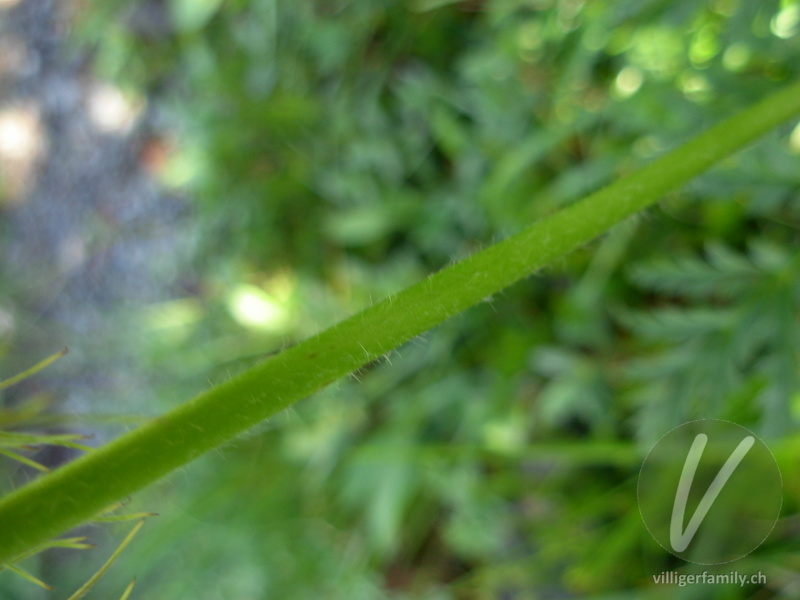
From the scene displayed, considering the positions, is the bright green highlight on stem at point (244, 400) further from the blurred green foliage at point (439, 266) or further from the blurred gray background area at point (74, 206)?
the blurred gray background area at point (74, 206)

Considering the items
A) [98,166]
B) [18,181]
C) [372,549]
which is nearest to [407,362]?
[372,549]

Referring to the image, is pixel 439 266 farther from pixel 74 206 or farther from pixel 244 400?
pixel 74 206

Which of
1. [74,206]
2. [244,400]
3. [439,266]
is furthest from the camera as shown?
[74,206]

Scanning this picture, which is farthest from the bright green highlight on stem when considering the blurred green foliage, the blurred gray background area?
the blurred gray background area

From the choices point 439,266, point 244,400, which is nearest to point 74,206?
point 439,266

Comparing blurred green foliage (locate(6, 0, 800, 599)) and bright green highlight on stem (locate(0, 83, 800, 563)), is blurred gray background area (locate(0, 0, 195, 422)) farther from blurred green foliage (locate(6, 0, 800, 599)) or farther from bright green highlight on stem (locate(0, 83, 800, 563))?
bright green highlight on stem (locate(0, 83, 800, 563))

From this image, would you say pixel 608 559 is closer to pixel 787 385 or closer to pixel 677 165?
pixel 787 385
